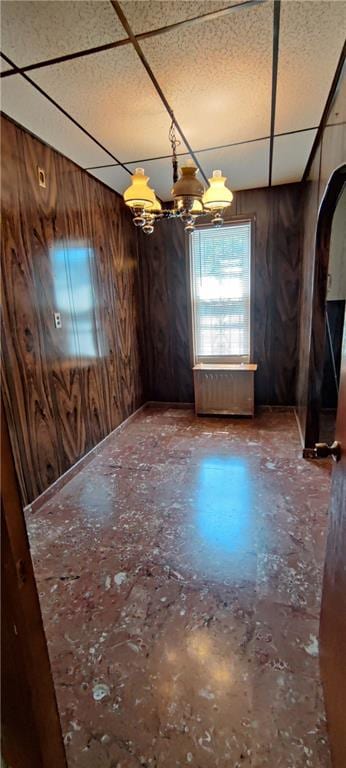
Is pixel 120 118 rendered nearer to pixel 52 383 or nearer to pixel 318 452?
pixel 52 383

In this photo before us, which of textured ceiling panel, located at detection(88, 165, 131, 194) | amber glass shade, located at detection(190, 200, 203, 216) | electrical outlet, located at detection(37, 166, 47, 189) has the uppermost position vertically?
textured ceiling panel, located at detection(88, 165, 131, 194)

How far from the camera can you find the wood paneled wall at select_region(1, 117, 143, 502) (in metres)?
2.19

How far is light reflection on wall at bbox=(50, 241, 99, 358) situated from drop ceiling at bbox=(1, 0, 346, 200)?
75 centimetres

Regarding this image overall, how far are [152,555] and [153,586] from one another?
22 centimetres

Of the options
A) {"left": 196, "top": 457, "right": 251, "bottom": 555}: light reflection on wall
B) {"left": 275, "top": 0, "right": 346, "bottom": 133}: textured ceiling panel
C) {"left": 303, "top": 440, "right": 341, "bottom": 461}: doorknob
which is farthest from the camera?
{"left": 196, "top": 457, "right": 251, "bottom": 555}: light reflection on wall

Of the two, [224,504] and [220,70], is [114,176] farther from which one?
[224,504]

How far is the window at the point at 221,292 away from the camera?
398cm

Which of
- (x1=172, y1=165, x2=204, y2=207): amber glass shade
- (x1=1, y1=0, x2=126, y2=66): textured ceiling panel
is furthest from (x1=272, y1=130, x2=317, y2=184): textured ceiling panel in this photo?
(x1=1, y1=0, x2=126, y2=66): textured ceiling panel

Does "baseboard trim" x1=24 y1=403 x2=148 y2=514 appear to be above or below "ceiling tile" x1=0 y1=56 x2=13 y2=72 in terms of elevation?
below

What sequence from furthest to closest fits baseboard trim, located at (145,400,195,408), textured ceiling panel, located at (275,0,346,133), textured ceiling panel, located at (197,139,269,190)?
baseboard trim, located at (145,400,195,408), textured ceiling panel, located at (197,139,269,190), textured ceiling panel, located at (275,0,346,133)

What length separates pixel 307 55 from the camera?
1.73m

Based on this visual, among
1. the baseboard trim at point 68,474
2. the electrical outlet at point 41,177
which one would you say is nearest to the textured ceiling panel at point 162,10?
the electrical outlet at point 41,177

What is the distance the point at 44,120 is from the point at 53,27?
0.78 metres

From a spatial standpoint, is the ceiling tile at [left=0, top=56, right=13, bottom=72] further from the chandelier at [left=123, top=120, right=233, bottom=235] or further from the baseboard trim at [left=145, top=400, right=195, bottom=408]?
the baseboard trim at [left=145, top=400, right=195, bottom=408]
